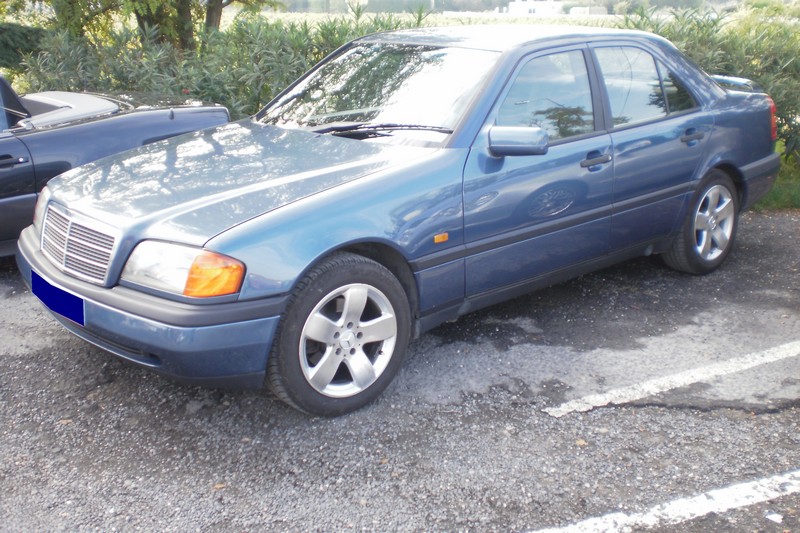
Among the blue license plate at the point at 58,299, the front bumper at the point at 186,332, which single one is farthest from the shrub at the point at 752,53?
the blue license plate at the point at 58,299

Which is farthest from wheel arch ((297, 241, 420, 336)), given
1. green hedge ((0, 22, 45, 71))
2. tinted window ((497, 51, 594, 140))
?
green hedge ((0, 22, 45, 71))

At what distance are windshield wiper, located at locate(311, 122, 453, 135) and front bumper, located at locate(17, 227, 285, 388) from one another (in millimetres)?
1203

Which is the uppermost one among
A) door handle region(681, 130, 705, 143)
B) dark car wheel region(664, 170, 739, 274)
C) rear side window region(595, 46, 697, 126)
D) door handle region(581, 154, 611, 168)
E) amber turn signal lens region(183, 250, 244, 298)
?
rear side window region(595, 46, 697, 126)

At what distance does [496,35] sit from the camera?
4223 mm

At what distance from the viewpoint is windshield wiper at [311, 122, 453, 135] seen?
3703mm

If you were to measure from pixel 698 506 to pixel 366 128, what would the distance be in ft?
7.28

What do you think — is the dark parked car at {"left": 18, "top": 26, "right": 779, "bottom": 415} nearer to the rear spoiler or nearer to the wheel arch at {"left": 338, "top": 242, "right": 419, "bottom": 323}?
the wheel arch at {"left": 338, "top": 242, "right": 419, "bottom": 323}

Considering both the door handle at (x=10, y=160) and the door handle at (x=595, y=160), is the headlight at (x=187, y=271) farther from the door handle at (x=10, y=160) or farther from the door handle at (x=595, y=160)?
the door handle at (x=10, y=160)

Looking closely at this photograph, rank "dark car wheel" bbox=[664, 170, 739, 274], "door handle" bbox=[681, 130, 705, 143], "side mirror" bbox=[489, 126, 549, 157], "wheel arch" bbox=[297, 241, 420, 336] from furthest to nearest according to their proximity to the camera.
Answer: "dark car wheel" bbox=[664, 170, 739, 274], "door handle" bbox=[681, 130, 705, 143], "side mirror" bbox=[489, 126, 549, 157], "wheel arch" bbox=[297, 241, 420, 336]

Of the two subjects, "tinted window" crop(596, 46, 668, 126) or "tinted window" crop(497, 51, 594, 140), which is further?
"tinted window" crop(596, 46, 668, 126)

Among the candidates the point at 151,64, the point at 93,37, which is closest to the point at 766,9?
the point at 151,64

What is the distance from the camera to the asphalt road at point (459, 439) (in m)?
2.73

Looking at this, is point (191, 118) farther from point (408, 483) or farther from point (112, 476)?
point (408, 483)

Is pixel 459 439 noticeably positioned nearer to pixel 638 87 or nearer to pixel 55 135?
A: pixel 638 87
